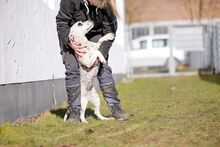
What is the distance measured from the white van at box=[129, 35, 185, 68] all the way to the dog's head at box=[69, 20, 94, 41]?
2080cm

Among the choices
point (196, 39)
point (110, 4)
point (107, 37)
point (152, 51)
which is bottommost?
point (152, 51)

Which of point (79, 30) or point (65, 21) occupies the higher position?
→ point (65, 21)

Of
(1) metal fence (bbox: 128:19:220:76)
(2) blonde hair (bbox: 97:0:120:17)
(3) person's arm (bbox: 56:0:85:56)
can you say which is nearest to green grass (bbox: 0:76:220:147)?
(3) person's arm (bbox: 56:0:85:56)

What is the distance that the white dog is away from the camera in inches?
279

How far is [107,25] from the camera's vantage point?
739 cm

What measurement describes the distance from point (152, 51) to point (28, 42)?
21.1m

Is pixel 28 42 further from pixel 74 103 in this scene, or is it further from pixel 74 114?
pixel 74 114

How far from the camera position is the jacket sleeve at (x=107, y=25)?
23.9 feet

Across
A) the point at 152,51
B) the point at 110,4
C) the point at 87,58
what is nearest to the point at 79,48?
the point at 87,58

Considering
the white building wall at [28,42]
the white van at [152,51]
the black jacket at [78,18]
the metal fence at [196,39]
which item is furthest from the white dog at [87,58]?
the white van at [152,51]

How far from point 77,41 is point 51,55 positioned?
9.43ft

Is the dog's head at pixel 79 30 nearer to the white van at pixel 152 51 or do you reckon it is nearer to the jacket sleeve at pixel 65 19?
the jacket sleeve at pixel 65 19

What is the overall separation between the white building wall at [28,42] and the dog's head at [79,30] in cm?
82

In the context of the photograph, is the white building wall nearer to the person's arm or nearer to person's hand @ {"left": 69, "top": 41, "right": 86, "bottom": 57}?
the person's arm
